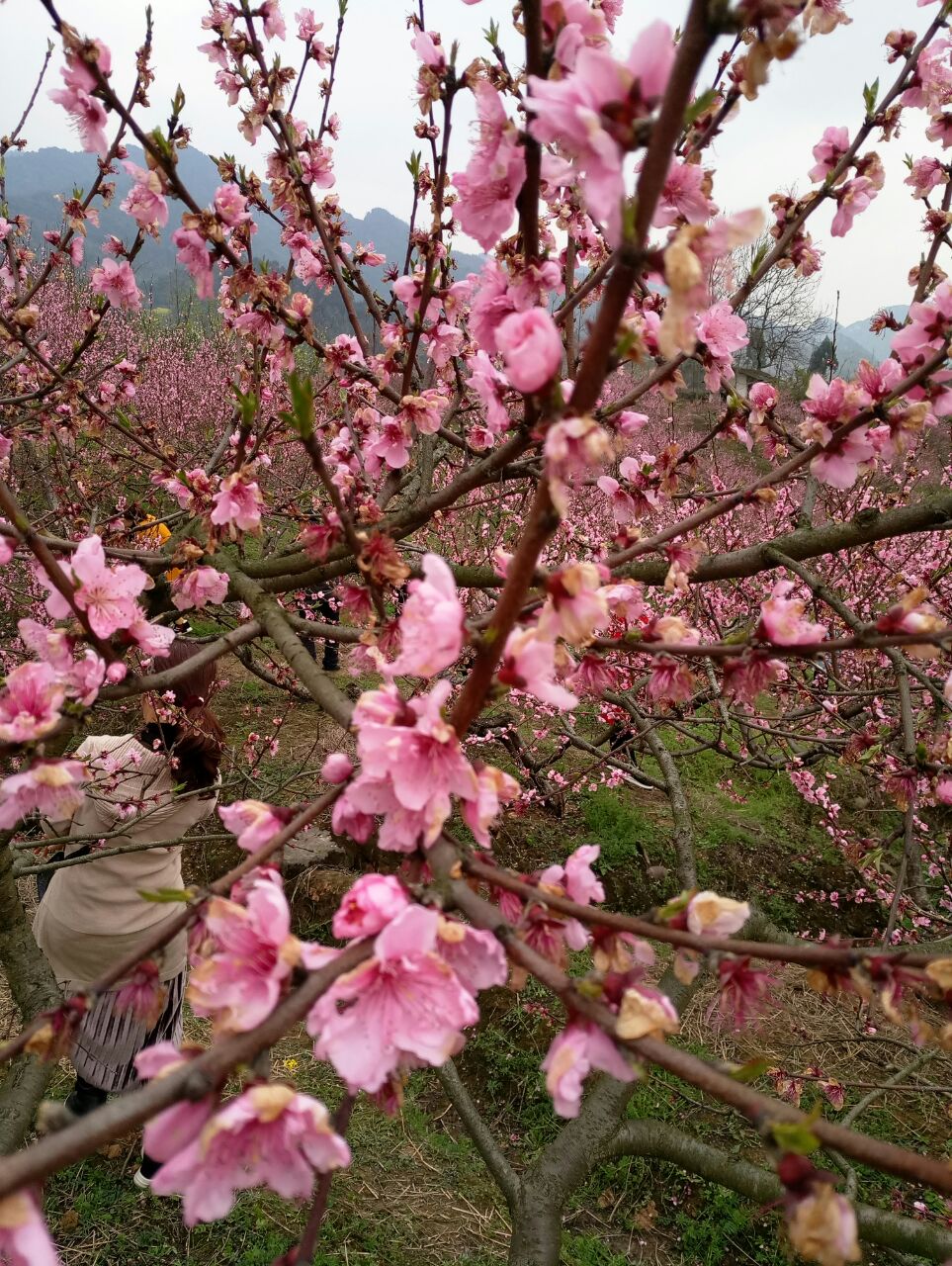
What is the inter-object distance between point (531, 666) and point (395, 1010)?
1.33 feet

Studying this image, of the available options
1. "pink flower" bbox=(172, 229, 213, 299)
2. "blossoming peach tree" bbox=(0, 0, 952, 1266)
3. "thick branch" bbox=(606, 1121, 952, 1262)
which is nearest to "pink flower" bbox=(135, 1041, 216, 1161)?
"blossoming peach tree" bbox=(0, 0, 952, 1266)

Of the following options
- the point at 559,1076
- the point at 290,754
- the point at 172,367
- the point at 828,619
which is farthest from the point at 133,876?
the point at 172,367

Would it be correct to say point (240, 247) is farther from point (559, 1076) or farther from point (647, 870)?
point (647, 870)

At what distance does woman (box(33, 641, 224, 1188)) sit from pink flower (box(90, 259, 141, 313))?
1.39 metres

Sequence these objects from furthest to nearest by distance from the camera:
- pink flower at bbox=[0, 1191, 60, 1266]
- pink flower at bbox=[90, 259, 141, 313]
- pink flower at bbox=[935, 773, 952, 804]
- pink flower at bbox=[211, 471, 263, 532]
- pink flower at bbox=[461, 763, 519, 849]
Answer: pink flower at bbox=[90, 259, 141, 313]
pink flower at bbox=[935, 773, 952, 804]
pink flower at bbox=[211, 471, 263, 532]
pink flower at bbox=[461, 763, 519, 849]
pink flower at bbox=[0, 1191, 60, 1266]

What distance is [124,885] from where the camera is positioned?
117 inches

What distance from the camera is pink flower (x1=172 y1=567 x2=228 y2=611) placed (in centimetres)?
186

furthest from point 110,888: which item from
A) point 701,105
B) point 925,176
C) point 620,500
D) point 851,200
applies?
point 925,176

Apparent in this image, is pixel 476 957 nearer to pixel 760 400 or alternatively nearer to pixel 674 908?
pixel 674 908

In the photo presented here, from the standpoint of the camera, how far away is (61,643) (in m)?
1.22

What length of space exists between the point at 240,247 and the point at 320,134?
748 millimetres

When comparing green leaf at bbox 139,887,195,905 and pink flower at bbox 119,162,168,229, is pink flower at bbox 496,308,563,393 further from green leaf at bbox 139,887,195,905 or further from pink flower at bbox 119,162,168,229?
pink flower at bbox 119,162,168,229

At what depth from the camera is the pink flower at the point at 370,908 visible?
75 cm

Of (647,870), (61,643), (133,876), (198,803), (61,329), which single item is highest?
(61,329)
